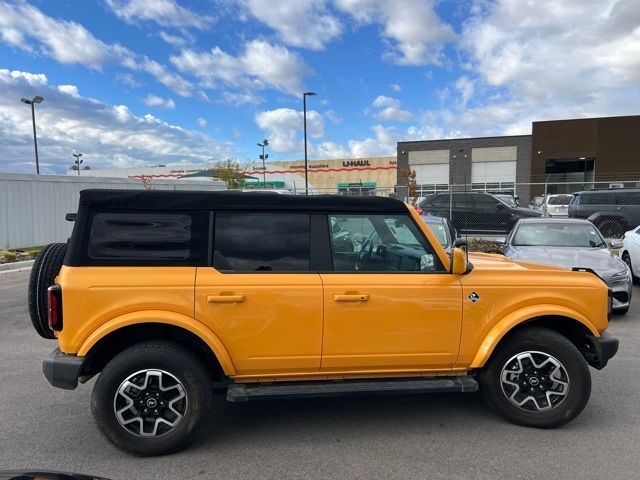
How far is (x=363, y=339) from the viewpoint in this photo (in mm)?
3453

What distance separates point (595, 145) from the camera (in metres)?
38.8

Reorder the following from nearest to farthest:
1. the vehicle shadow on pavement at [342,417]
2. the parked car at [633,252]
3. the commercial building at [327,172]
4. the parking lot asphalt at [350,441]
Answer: the parking lot asphalt at [350,441], the vehicle shadow on pavement at [342,417], the parked car at [633,252], the commercial building at [327,172]

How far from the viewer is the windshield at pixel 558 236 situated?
8.18 meters

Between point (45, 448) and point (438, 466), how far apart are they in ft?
9.02

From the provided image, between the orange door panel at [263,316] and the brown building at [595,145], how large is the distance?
131 ft

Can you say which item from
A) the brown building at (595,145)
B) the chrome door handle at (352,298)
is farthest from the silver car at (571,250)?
the brown building at (595,145)

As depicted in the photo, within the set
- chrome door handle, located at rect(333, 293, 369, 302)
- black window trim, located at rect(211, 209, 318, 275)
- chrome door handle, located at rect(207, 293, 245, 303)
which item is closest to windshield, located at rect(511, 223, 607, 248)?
chrome door handle, located at rect(333, 293, 369, 302)

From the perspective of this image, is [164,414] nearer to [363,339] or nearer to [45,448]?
[45,448]

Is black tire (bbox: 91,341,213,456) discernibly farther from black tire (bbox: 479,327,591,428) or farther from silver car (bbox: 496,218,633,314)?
silver car (bbox: 496,218,633,314)

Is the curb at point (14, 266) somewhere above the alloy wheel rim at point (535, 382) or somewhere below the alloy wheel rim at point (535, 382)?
below

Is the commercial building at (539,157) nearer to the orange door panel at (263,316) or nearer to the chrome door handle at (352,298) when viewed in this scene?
the chrome door handle at (352,298)

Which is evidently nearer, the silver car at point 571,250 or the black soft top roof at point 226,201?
the black soft top roof at point 226,201

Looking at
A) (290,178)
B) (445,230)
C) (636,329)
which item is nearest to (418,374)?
(636,329)

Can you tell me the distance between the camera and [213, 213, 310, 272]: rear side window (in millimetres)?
3463
